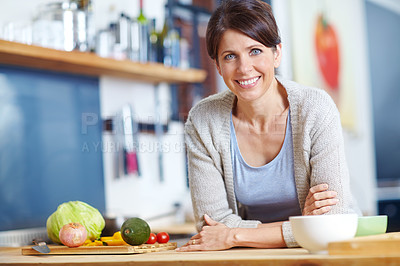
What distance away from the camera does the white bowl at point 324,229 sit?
46.3 inches

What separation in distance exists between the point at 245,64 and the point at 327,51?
12.1ft

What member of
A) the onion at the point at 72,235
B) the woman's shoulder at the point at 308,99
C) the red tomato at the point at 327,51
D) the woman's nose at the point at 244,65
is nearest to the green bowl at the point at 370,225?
the woman's shoulder at the point at 308,99

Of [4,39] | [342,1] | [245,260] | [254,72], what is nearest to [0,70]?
[4,39]

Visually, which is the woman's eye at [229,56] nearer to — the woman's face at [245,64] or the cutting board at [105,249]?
the woman's face at [245,64]

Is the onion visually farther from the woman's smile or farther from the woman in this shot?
the woman's smile

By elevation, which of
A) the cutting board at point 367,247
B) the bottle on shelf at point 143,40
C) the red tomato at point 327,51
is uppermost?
the red tomato at point 327,51

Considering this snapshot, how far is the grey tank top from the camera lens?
1795 millimetres

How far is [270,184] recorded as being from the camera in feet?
5.92

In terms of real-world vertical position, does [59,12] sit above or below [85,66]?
above

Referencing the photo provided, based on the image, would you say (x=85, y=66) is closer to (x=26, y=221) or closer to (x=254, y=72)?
(x=26, y=221)

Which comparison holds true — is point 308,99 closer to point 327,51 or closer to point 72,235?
point 72,235

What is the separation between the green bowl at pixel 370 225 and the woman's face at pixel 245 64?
1.83 ft

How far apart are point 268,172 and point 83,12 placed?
4.68 ft

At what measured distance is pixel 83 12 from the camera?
2.74 meters
